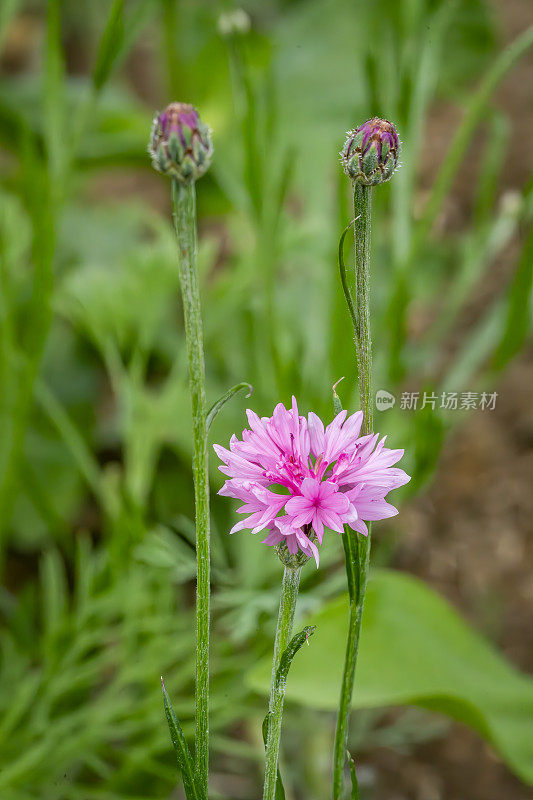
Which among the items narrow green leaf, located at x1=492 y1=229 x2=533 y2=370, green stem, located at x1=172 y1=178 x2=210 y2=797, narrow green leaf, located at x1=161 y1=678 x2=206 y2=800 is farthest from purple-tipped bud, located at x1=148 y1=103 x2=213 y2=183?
narrow green leaf, located at x1=492 y1=229 x2=533 y2=370

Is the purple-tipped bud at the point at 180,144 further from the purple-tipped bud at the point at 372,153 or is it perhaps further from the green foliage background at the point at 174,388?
the green foliage background at the point at 174,388

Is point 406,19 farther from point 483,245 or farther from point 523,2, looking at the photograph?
point 523,2

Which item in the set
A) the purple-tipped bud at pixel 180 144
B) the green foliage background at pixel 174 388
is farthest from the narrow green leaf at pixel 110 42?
the purple-tipped bud at pixel 180 144

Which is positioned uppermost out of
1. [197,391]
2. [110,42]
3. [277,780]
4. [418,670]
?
[110,42]

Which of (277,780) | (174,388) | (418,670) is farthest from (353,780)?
(174,388)

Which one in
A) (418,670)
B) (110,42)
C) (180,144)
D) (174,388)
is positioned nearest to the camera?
(180,144)

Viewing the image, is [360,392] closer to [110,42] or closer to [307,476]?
[307,476]

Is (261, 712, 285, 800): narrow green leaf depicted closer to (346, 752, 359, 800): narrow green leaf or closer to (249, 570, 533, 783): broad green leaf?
(346, 752, 359, 800): narrow green leaf
